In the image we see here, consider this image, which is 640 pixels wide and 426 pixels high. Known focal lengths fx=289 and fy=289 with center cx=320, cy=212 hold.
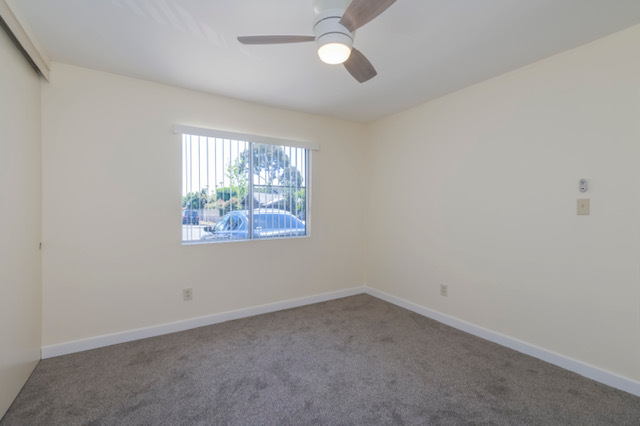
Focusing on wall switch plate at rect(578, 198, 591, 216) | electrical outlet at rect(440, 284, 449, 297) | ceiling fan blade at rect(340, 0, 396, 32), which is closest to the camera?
ceiling fan blade at rect(340, 0, 396, 32)

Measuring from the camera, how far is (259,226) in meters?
3.45

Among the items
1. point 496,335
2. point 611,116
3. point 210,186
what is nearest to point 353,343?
point 496,335

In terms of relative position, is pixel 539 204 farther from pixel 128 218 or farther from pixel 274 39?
pixel 128 218

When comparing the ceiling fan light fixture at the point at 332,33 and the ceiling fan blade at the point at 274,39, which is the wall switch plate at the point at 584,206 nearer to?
the ceiling fan light fixture at the point at 332,33

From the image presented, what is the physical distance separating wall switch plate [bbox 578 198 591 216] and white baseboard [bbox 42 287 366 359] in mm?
2724

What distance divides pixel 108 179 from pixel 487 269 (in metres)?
3.64

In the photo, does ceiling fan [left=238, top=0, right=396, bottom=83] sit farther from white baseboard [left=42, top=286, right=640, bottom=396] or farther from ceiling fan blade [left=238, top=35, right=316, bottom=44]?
white baseboard [left=42, top=286, right=640, bottom=396]

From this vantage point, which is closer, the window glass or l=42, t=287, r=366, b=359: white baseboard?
l=42, t=287, r=366, b=359: white baseboard

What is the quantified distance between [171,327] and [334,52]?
286cm

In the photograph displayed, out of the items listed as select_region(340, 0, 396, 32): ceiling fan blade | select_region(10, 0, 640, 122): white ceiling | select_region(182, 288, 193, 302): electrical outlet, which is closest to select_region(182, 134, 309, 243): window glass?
select_region(182, 288, 193, 302): electrical outlet

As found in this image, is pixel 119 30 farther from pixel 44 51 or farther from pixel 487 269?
pixel 487 269

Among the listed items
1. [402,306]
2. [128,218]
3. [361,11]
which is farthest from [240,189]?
[402,306]

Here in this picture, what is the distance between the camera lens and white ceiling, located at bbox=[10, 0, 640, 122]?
177 cm

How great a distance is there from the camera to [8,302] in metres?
1.80
